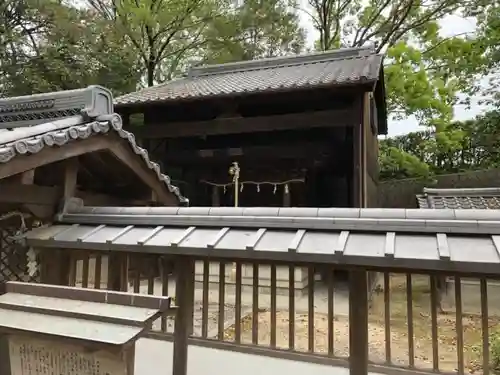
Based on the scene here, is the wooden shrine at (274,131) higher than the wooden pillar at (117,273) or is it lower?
higher

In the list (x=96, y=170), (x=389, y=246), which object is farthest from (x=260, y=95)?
(x=389, y=246)

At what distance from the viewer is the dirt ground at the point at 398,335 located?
5.26m

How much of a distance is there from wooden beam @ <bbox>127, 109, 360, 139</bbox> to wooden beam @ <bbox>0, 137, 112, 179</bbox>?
6063 mm

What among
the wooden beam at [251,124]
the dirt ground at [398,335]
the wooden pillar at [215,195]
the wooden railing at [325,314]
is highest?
the wooden beam at [251,124]

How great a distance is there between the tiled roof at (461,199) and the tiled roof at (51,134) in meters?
7.50

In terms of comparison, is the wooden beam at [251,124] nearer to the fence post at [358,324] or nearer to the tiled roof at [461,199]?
the tiled roof at [461,199]

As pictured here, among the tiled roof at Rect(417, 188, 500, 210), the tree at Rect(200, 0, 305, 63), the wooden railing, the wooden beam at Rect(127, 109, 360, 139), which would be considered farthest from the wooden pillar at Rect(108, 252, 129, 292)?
the tree at Rect(200, 0, 305, 63)

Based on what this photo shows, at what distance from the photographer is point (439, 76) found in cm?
1661

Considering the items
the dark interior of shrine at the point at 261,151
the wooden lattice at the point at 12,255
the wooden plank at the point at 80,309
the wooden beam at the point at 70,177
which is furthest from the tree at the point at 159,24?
the wooden plank at the point at 80,309

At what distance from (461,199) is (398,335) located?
15.9 feet

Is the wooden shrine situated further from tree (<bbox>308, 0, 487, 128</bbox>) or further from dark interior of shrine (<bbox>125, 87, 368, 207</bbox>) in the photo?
tree (<bbox>308, 0, 487, 128</bbox>)

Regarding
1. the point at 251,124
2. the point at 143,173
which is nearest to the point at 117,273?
the point at 143,173

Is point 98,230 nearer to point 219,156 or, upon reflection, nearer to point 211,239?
point 211,239

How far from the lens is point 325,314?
735 cm
